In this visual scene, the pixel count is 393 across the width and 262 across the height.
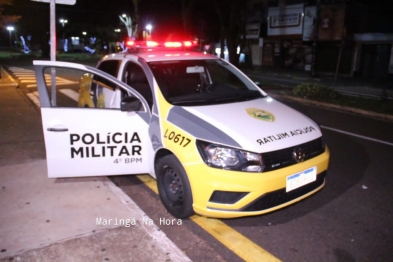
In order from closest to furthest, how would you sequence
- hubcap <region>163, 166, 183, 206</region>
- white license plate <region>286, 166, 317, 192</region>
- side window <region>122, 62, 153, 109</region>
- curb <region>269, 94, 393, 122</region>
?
white license plate <region>286, 166, 317, 192</region>
hubcap <region>163, 166, 183, 206</region>
side window <region>122, 62, 153, 109</region>
curb <region>269, 94, 393, 122</region>

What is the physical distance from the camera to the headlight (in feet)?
10.6

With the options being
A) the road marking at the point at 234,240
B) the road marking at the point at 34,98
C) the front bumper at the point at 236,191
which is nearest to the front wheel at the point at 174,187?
the front bumper at the point at 236,191

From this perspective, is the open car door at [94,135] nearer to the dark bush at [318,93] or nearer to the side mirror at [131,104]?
the side mirror at [131,104]

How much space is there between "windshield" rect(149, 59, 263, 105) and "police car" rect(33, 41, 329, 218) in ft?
0.05

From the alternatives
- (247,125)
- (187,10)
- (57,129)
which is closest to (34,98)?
(57,129)

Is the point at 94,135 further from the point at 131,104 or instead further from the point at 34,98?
the point at 34,98

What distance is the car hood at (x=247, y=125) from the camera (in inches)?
131

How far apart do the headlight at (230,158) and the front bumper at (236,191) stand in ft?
0.17

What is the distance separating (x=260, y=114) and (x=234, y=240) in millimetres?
1348

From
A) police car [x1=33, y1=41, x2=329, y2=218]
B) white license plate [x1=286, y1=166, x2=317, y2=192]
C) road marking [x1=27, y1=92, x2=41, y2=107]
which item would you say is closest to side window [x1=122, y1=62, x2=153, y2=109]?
police car [x1=33, y1=41, x2=329, y2=218]

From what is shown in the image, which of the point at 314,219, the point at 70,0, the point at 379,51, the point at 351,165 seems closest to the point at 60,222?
the point at 314,219

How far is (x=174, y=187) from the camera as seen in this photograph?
376 cm

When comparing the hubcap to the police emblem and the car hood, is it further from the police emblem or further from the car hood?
the police emblem

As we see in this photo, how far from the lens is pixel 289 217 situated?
3.90 m
